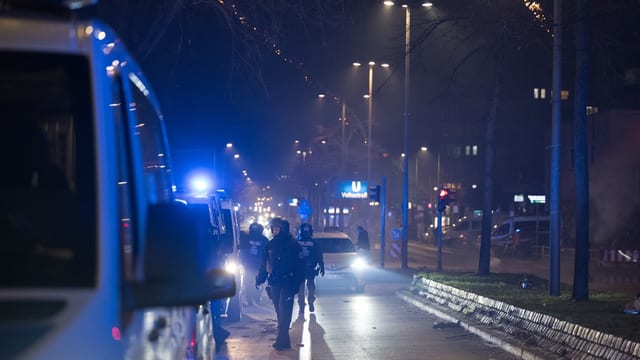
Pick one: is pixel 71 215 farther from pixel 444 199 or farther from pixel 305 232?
pixel 444 199

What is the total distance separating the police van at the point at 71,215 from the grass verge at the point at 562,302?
8.13m

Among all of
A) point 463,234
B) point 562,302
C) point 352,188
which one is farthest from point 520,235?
point 562,302

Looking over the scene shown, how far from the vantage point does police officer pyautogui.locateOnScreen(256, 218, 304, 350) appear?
13.0m

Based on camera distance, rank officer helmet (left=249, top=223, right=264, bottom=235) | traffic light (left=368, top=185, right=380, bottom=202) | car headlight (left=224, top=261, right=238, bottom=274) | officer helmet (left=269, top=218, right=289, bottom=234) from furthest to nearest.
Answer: traffic light (left=368, top=185, right=380, bottom=202)
officer helmet (left=249, top=223, right=264, bottom=235)
car headlight (left=224, top=261, right=238, bottom=274)
officer helmet (left=269, top=218, right=289, bottom=234)

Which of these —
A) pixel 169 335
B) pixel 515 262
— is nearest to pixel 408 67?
pixel 515 262

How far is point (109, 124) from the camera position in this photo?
2.75m

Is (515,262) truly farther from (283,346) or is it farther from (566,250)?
(283,346)

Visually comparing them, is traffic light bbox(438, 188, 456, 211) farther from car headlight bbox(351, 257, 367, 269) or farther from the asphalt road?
the asphalt road

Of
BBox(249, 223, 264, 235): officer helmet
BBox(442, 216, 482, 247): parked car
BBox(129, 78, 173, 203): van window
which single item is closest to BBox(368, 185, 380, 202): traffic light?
BBox(249, 223, 264, 235): officer helmet

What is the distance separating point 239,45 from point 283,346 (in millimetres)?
5818

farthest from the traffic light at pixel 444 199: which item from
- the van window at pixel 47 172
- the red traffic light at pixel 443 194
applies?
the van window at pixel 47 172

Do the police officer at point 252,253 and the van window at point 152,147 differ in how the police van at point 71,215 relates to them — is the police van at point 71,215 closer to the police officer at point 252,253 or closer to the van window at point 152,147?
the van window at point 152,147

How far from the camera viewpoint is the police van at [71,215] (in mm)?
2541

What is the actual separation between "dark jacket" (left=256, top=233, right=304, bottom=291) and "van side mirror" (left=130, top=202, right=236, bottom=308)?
33.4 feet
